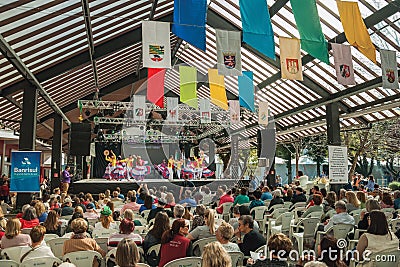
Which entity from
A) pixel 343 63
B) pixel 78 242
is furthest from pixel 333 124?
pixel 78 242

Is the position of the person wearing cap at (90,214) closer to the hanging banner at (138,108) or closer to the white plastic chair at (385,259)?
the white plastic chair at (385,259)

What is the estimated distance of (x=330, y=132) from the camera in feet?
45.1

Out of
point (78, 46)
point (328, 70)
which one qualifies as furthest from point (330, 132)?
point (78, 46)

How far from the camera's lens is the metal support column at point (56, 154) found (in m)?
15.1

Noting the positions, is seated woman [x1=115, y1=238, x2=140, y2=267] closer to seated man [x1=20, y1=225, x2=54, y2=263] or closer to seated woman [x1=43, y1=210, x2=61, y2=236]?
seated man [x1=20, y1=225, x2=54, y2=263]

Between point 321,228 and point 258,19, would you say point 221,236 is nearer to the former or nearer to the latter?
point 321,228

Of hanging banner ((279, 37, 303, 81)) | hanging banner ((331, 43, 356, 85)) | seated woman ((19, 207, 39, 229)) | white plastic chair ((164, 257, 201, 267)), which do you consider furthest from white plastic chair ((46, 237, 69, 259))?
hanging banner ((331, 43, 356, 85))

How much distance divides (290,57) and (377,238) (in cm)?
543

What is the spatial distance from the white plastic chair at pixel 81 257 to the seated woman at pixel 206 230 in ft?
4.41

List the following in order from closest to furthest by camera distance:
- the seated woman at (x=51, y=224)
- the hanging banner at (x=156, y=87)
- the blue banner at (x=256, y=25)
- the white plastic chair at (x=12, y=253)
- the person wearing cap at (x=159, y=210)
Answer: the white plastic chair at (x=12, y=253), the seated woman at (x=51, y=224), the person wearing cap at (x=159, y=210), the blue banner at (x=256, y=25), the hanging banner at (x=156, y=87)

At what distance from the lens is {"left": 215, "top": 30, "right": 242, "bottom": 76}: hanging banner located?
834 centimetres

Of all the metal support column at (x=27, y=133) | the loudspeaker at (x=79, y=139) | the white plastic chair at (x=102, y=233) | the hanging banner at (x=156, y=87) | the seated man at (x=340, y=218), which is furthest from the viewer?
the loudspeaker at (x=79, y=139)

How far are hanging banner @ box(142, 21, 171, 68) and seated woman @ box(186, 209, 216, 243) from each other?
3.66m

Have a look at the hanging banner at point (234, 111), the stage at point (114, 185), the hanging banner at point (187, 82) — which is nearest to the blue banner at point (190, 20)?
the hanging banner at point (187, 82)
